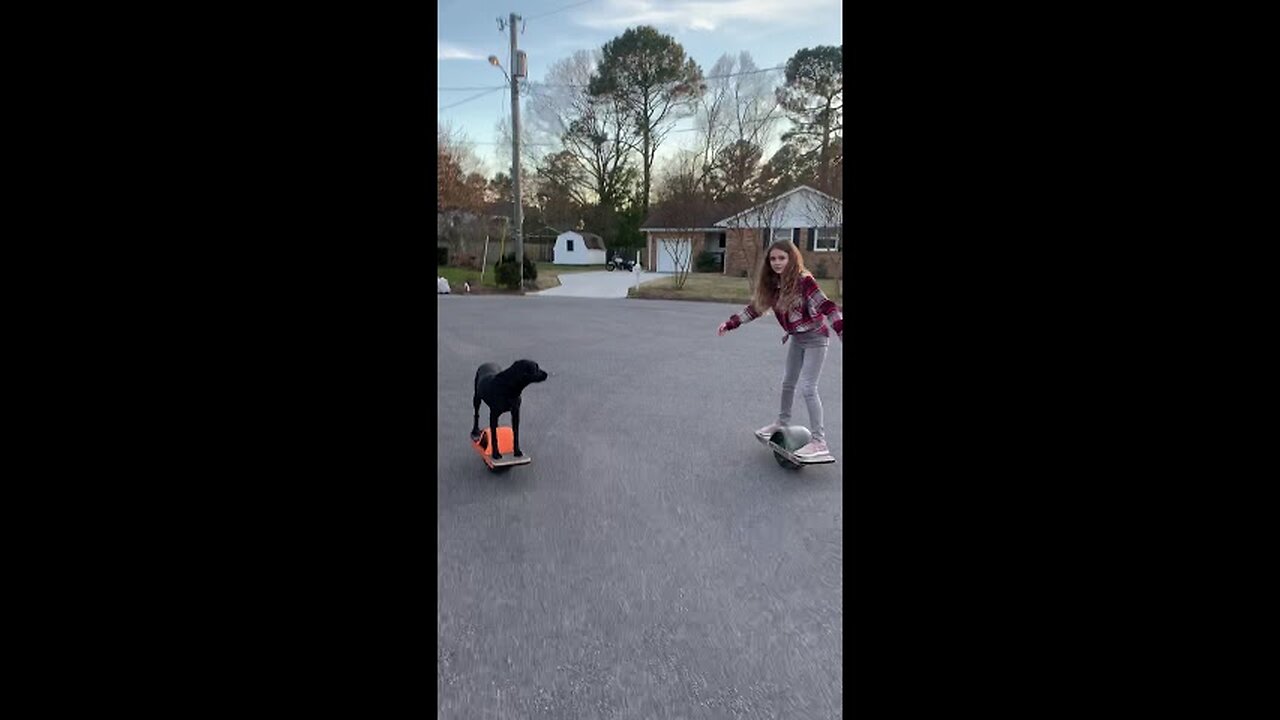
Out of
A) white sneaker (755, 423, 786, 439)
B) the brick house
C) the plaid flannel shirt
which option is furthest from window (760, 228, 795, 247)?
the plaid flannel shirt

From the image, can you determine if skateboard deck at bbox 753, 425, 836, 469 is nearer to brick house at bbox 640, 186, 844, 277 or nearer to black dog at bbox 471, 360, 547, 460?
black dog at bbox 471, 360, 547, 460

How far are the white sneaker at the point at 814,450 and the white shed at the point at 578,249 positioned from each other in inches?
1393

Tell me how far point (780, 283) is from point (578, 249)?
116ft

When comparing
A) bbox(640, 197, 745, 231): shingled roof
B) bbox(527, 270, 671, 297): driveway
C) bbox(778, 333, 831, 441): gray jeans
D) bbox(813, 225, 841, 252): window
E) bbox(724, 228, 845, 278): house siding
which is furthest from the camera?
bbox(813, 225, 841, 252): window

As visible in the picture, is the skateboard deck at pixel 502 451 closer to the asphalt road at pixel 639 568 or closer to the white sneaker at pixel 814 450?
the asphalt road at pixel 639 568

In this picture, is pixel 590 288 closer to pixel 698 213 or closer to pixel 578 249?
pixel 698 213

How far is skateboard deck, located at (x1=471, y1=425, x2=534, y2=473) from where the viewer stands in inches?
147

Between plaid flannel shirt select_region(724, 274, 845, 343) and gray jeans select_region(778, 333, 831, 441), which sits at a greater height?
plaid flannel shirt select_region(724, 274, 845, 343)

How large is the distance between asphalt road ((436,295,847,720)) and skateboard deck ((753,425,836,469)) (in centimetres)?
8

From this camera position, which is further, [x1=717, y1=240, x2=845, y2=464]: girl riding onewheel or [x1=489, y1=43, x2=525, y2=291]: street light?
[x1=489, y1=43, x2=525, y2=291]: street light
